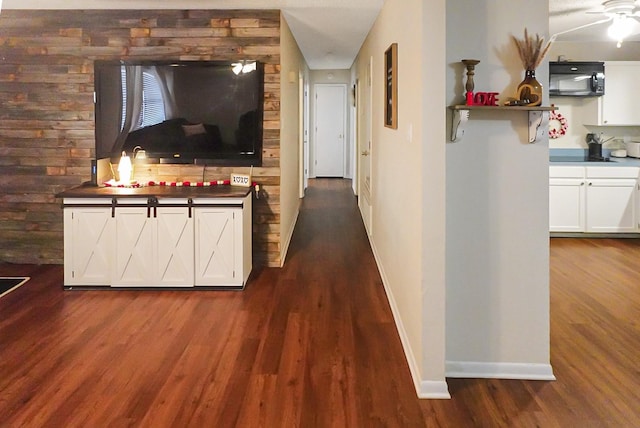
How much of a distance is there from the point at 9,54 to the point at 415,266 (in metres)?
4.08

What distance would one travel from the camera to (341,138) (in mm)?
11922

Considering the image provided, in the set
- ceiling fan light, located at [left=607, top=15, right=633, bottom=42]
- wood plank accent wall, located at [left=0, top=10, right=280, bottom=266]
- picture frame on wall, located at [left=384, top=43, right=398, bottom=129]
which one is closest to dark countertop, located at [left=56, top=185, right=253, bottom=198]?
wood plank accent wall, located at [left=0, top=10, right=280, bottom=266]

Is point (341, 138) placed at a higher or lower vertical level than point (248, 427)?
higher

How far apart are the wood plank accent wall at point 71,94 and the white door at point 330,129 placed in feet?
22.9

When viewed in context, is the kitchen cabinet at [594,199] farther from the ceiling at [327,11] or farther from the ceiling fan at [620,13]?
the ceiling fan at [620,13]

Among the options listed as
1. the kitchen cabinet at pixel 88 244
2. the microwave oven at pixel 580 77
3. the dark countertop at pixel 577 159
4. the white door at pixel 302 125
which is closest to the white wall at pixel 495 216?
the kitchen cabinet at pixel 88 244

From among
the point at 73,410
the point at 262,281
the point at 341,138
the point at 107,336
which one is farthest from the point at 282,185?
the point at 341,138

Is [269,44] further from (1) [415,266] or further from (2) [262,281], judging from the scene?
(1) [415,266]

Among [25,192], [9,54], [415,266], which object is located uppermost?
[9,54]

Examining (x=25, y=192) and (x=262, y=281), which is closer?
(x=262, y=281)

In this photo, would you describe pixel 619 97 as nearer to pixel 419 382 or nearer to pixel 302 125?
pixel 302 125

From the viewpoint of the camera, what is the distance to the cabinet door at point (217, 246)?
4.32m

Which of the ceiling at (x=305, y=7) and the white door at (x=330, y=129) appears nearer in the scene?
the ceiling at (x=305, y=7)

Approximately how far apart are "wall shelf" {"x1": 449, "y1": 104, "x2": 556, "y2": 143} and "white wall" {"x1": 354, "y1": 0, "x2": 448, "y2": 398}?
13cm
